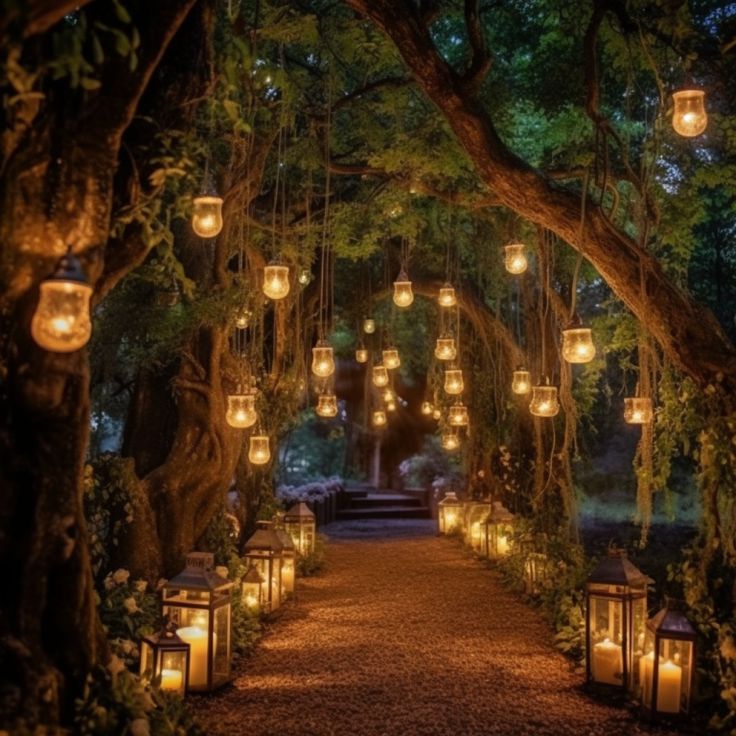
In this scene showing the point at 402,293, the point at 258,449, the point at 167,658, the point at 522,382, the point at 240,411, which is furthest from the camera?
the point at 522,382

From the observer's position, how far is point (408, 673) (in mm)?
4824

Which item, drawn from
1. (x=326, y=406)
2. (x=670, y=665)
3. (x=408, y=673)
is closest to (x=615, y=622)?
(x=670, y=665)

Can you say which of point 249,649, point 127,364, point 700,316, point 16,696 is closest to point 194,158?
point 16,696

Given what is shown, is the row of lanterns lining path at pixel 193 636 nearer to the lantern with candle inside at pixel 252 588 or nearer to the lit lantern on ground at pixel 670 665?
the lantern with candle inside at pixel 252 588

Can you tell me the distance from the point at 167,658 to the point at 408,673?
1599 millimetres

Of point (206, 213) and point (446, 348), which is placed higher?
point (206, 213)

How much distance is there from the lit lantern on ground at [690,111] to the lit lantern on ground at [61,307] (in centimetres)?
347

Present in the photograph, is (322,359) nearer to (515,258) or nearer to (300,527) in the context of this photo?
(515,258)

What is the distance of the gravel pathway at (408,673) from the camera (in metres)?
3.95

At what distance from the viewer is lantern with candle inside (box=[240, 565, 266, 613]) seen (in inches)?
235

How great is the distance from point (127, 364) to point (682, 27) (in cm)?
554

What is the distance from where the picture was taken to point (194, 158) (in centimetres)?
329

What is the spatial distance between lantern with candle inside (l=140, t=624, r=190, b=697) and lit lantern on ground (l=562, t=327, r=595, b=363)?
2921mm

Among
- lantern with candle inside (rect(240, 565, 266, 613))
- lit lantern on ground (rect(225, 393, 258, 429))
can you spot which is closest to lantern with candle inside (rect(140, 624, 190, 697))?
lantern with candle inside (rect(240, 565, 266, 613))
